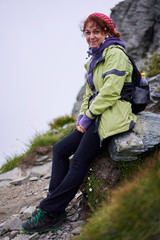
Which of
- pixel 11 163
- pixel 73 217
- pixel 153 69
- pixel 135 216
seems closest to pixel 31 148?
pixel 11 163

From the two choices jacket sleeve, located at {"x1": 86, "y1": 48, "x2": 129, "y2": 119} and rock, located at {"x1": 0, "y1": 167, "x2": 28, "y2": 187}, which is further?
rock, located at {"x1": 0, "y1": 167, "x2": 28, "y2": 187}

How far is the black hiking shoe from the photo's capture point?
3.22 metres

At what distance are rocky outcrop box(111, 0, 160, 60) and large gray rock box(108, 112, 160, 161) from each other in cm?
1303

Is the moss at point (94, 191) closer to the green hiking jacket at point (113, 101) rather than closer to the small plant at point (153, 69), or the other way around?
the green hiking jacket at point (113, 101)

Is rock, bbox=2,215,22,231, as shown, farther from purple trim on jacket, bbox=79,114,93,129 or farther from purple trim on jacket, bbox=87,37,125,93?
purple trim on jacket, bbox=87,37,125,93

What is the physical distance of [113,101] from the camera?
3.15 m

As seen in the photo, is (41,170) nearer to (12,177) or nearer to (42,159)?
(42,159)

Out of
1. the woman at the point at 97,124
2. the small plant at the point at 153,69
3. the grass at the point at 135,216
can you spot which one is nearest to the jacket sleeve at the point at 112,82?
the woman at the point at 97,124

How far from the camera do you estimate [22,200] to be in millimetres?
5215

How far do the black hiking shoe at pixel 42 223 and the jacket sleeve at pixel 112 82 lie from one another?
168cm

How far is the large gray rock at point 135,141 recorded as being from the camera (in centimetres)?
305

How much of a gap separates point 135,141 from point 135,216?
4.78 feet

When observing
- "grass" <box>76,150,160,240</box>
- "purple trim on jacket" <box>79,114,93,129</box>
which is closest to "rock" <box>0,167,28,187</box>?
"purple trim on jacket" <box>79,114,93,129</box>

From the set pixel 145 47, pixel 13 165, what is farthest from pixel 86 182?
pixel 145 47
